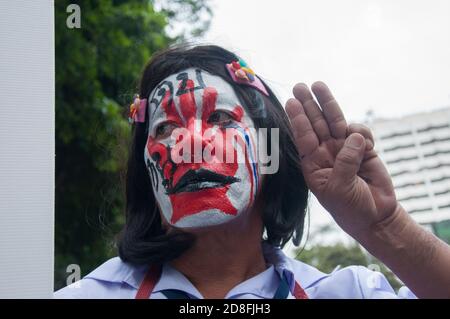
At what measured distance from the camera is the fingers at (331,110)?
1231 millimetres

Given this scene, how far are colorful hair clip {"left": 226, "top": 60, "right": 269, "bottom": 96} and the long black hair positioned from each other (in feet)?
0.04

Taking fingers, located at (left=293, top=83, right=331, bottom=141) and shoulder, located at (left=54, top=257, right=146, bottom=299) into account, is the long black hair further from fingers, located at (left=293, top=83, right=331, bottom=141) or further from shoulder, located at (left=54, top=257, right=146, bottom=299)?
fingers, located at (left=293, top=83, right=331, bottom=141)

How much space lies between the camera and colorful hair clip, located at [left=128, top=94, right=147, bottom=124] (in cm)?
146

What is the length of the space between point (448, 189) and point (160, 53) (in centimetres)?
112

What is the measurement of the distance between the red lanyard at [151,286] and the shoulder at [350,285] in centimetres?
2

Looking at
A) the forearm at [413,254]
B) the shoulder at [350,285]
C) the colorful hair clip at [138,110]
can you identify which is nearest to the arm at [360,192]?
the forearm at [413,254]

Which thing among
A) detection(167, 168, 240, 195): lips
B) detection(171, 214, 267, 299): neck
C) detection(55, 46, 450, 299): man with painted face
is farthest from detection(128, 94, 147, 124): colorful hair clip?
detection(171, 214, 267, 299): neck

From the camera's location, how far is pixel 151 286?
1339 mm
